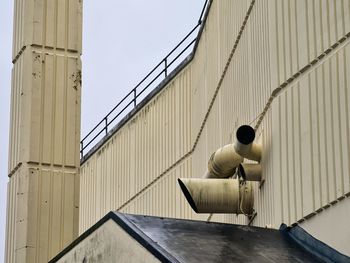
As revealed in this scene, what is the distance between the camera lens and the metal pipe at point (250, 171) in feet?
50.3

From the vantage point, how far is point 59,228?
1762cm

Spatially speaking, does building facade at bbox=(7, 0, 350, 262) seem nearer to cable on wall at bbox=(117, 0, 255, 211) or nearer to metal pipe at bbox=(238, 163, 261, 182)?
cable on wall at bbox=(117, 0, 255, 211)

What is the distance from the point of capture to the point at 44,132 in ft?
59.3

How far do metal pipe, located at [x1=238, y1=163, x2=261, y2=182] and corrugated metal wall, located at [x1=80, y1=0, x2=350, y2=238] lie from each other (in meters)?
0.22

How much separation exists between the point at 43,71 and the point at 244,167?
459 cm

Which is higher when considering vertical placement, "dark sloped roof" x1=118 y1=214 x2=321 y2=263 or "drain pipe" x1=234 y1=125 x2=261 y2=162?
"drain pipe" x1=234 y1=125 x2=261 y2=162

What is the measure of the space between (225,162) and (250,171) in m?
0.89

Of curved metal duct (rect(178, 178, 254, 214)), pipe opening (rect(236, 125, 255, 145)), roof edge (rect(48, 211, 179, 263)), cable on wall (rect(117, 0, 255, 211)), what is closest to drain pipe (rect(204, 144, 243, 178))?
curved metal duct (rect(178, 178, 254, 214))

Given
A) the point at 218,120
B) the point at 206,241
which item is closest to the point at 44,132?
the point at 218,120

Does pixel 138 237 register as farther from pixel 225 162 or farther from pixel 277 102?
pixel 225 162

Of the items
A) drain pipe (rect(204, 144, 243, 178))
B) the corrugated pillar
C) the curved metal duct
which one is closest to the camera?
the curved metal duct

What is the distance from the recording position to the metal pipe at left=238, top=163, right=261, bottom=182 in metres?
15.3

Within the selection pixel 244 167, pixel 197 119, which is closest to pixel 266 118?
pixel 244 167

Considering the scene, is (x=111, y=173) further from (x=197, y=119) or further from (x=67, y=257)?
(x=67, y=257)
